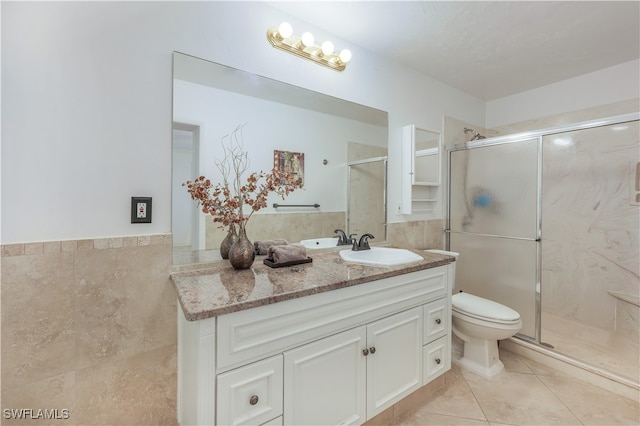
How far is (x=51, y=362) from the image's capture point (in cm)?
104

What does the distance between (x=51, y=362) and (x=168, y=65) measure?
1.30 metres

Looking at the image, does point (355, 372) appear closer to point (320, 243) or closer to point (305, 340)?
point (305, 340)

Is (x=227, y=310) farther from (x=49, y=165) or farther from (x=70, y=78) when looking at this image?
(x=70, y=78)

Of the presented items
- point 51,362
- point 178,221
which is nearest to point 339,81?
point 178,221

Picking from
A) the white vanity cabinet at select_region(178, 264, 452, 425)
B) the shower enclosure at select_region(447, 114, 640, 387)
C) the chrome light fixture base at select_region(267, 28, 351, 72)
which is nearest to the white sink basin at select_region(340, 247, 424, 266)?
the white vanity cabinet at select_region(178, 264, 452, 425)

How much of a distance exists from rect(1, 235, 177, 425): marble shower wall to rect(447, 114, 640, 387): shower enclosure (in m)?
2.44

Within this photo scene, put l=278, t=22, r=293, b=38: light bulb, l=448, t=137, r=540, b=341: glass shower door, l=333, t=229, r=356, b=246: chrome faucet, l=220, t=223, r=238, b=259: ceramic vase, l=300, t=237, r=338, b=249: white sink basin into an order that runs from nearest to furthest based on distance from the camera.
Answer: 1. l=220, t=223, r=238, b=259: ceramic vase
2. l=278, t=22, r=293, b=38: light bulb
3. l=300, t=237, r=338, b=249: white sink basin
4. l=333, t=229, r=356, b=246: chrome faucet
5. l=448, t=137, r=540, b=341: glass shower door

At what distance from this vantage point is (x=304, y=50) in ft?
5.40

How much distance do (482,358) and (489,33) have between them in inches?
87.0

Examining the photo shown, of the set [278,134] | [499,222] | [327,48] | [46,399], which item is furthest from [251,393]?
[499,222]

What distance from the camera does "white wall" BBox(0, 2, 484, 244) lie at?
0.99 metres

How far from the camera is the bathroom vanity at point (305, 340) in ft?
3.09

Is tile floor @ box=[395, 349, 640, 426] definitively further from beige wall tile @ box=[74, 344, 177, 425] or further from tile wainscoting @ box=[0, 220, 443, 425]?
tile wainscoting @ box=[0, 220, 443, 425]

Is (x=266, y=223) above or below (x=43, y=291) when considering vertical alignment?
above
